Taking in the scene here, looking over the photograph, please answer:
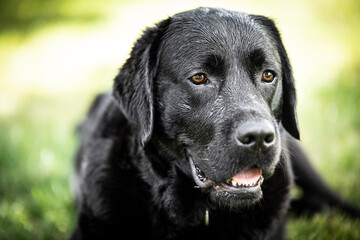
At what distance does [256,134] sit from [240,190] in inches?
16.3

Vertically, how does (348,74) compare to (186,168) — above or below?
below

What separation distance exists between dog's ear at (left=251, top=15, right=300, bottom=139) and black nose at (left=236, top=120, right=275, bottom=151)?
29.4 inches

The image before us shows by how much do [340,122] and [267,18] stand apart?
2702 mm

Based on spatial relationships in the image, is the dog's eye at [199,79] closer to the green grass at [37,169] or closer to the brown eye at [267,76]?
the brown eye at [267,76]

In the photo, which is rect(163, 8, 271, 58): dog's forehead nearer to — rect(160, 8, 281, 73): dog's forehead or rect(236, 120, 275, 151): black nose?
rect(160, 8, 281, 73): dog's forehead

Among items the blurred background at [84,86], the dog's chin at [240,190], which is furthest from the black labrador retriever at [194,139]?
the blurred background at [84,86]

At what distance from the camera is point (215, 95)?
2486mm

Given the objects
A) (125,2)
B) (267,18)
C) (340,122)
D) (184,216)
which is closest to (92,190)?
(184,216)

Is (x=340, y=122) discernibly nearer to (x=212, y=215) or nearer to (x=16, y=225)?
(x=212, y=215)

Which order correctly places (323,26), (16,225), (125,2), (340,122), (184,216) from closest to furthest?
(184,216), (16,225), (340,122), (323,26), (125,2)

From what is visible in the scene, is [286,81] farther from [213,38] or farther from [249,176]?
[249,176]

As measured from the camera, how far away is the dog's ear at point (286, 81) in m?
2.87

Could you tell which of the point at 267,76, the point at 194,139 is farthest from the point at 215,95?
the point at 267,76

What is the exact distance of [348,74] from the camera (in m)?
6.13
